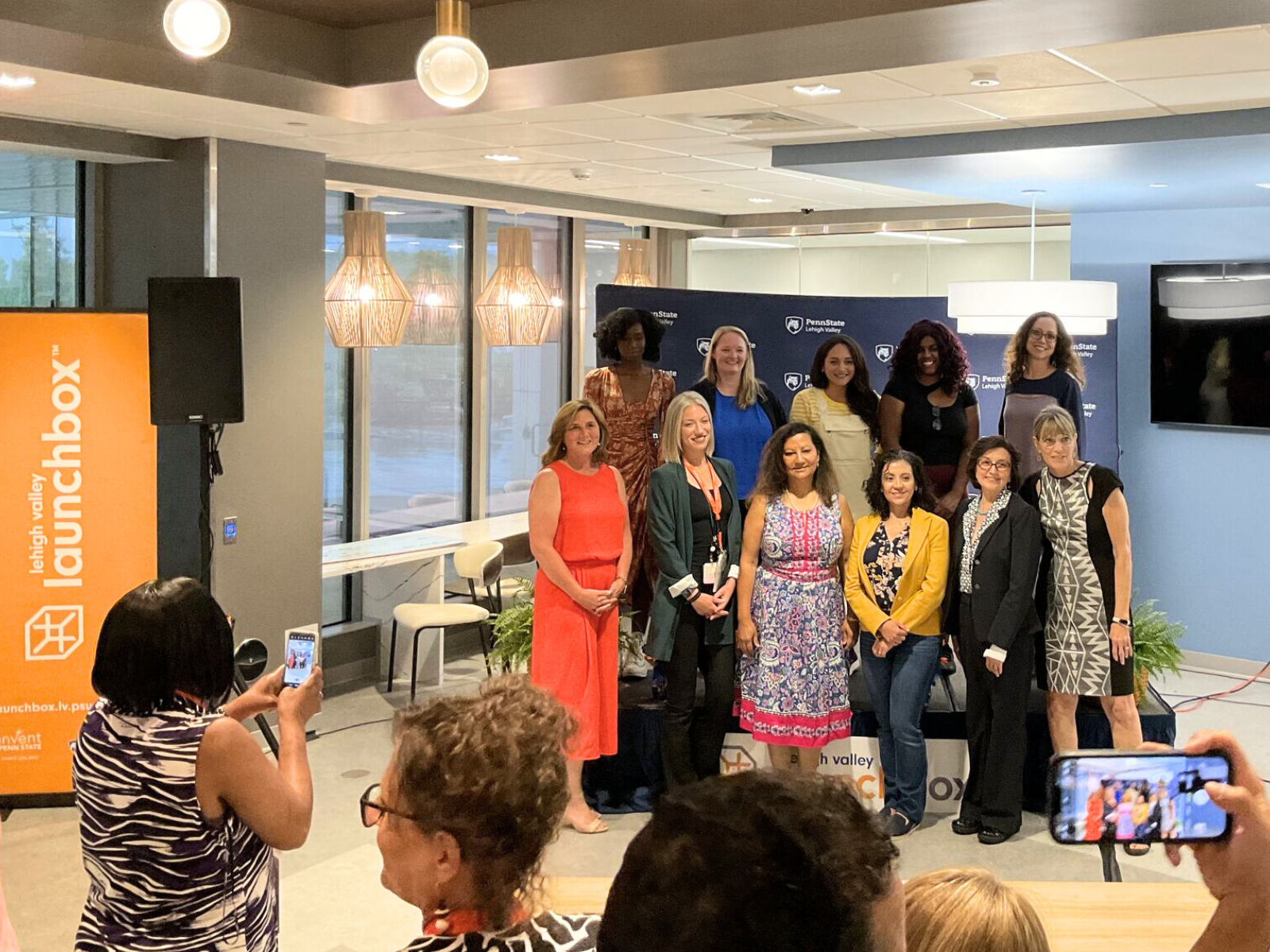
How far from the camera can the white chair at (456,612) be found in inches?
294

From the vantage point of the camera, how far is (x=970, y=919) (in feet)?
3.98

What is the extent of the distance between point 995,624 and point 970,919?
4.22 metres

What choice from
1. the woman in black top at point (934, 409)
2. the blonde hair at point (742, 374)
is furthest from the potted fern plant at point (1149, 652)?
the blonde hair at point (742, 374)

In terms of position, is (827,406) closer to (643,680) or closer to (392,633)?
(643,680)

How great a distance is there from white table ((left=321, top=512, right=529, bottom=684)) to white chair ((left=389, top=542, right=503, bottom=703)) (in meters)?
0.05

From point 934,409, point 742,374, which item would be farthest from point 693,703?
point 934,409

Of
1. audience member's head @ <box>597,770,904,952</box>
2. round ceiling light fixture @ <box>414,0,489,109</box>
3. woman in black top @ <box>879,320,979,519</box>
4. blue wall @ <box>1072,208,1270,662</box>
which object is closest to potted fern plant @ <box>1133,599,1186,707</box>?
woman in black top @ <box>879,320,979,519</box>

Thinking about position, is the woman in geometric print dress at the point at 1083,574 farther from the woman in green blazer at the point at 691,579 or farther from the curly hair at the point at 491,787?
the curly hair at the point at 491,787

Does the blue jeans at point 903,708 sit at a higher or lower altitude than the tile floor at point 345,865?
higher

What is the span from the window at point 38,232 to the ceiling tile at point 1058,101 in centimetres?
433

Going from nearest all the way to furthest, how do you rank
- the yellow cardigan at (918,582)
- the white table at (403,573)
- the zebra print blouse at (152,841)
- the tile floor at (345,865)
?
the zebra print blouse at (152,841), the tile floor at (345,865), the yellow cardigan at (918,582), the white table at (403,573)

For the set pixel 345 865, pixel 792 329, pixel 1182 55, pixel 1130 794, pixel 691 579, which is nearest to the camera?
pixel 1130 794

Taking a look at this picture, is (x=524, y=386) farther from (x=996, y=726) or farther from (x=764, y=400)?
(x=996, y=726)

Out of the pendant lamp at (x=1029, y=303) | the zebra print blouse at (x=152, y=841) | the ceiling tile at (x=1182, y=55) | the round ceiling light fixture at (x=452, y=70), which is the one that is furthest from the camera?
the pendant lamp at (x=1029, y=303)
